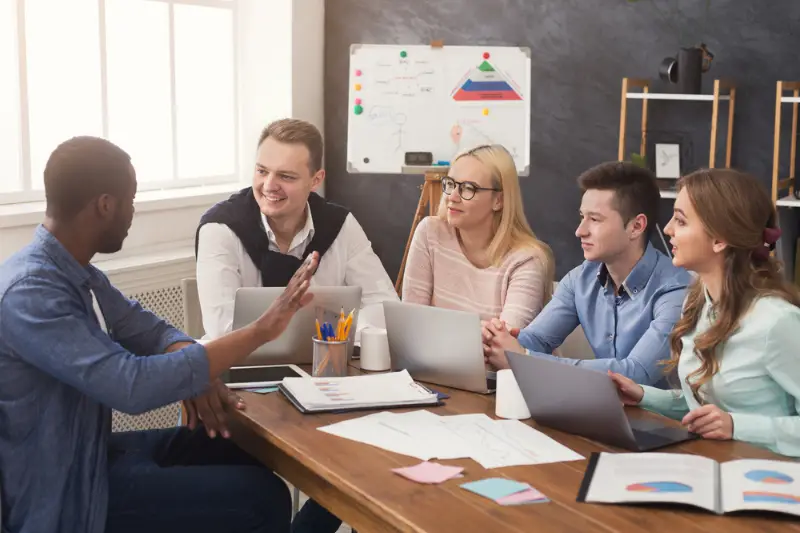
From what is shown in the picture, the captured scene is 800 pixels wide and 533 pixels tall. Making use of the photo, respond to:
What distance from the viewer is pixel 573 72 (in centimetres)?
481

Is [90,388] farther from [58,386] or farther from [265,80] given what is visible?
[265,80]

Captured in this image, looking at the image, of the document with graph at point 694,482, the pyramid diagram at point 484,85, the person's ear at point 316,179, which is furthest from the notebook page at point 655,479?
the pyramid diagram at point 484,85

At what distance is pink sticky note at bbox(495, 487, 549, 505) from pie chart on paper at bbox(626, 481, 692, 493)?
15 cm

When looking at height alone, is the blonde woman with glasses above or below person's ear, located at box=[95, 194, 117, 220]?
below

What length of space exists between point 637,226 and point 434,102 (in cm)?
220

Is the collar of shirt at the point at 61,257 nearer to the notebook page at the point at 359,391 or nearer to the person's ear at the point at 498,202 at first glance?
the notebook page at the point at 359,391

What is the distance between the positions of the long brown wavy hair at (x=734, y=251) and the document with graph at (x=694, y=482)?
1.23 ft

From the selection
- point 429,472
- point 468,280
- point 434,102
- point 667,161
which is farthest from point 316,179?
point 667,161

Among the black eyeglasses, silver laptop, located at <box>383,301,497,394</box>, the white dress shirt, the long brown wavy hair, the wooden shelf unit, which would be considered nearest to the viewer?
the long brown wavy hair

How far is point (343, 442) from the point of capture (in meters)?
1.87

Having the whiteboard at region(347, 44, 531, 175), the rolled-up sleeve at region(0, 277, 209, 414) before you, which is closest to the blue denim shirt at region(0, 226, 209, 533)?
the rolled-up sleeve at region(0, 277, 209, 414)

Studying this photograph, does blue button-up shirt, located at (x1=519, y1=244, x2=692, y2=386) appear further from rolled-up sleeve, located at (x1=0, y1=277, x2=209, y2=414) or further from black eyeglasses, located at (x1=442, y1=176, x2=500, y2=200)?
rolled-up sleeve, located at (x1=0, y1=277, x2=209, y2=414)

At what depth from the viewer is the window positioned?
3.98m

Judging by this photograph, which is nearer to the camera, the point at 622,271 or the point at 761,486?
the point at 761,486
